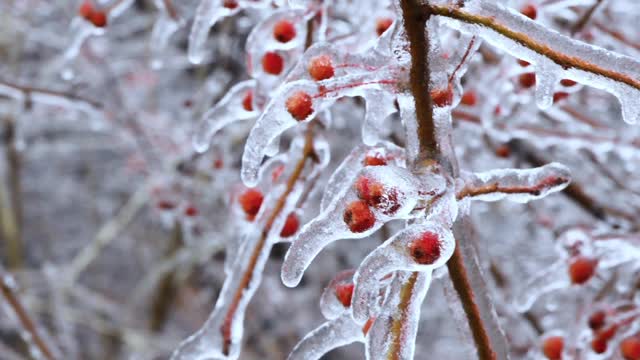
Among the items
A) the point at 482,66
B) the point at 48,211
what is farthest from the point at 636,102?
the point at 48,211

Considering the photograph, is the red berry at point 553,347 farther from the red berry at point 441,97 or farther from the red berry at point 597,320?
the red berry at point 441,97

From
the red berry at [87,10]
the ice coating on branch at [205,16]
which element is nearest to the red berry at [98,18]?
the red berry at [87,10]

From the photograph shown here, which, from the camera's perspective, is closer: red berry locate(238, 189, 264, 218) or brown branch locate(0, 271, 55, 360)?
red berry locate(238, 189, 264, 218)

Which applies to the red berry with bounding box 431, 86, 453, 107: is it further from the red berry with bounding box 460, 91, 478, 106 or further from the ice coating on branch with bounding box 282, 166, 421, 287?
the red berry with bounding box 460, 91, 478, 106

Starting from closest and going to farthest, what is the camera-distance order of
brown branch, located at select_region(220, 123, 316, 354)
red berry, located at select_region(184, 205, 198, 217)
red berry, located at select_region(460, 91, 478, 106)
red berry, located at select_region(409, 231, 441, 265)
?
red berry, located at select_region(409, 231, 441, 265)
brown branch, located at select_region(220, 123, 316, 354)
red berry, located at select_region(460, 91, 478, 106)
red berry, located at select_region(184, 205, 198, 217)

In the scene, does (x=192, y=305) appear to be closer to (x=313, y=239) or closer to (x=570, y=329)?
(x=570, y=329)

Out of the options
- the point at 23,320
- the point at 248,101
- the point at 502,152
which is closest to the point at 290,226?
the point at 248,101

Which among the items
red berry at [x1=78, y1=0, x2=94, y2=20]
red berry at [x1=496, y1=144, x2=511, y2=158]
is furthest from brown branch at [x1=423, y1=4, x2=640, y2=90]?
red berry at [x1=496, y1=144, x2=511, y2=158]
